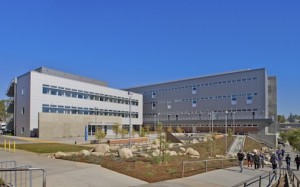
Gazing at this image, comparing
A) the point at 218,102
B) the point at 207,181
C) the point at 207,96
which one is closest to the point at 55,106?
the point at 207,96

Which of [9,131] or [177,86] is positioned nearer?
[9,131]

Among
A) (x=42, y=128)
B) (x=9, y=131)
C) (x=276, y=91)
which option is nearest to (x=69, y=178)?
(x=42, y=128)

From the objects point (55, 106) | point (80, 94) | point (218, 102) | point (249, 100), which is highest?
point (80, 94)

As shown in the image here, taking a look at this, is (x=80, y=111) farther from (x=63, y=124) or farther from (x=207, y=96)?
(x=207, y=96)

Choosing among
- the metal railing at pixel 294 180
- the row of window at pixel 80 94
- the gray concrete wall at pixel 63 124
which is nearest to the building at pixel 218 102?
the row of window at pixel 80 94

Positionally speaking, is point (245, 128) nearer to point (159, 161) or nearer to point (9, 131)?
point (9, 131)

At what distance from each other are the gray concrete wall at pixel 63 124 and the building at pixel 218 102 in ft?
92.1

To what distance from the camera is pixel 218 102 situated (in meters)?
97.4

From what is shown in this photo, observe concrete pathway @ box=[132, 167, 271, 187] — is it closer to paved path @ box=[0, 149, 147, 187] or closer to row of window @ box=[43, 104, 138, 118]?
paved path @ box=[0, 149, 147, 187]

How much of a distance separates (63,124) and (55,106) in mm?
4090

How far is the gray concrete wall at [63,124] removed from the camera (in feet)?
199

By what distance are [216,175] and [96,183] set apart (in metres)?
7.13

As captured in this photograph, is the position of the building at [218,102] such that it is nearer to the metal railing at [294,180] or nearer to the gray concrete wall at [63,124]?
the gray concrete wall at [63,124]

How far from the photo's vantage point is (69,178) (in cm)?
1470
